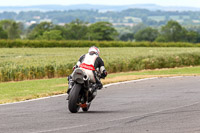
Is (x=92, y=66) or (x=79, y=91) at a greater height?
(x=92, y=66)

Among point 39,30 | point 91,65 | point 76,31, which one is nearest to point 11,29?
point 39,30

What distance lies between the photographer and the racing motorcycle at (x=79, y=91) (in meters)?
11.4

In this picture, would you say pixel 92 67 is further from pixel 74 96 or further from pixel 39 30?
pixel 39 30

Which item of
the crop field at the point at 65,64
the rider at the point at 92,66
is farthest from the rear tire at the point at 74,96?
the crop field at the point at 65,64

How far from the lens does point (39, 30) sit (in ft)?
539

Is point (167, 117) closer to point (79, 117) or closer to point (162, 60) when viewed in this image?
point (79, 117)

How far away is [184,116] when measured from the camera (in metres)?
10.7

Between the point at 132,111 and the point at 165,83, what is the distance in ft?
30.1

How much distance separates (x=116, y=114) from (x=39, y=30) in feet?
509

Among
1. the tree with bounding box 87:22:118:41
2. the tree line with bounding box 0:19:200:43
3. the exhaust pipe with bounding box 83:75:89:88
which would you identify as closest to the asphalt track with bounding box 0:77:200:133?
the exhaust pipe with bounding box 83:75:89:88

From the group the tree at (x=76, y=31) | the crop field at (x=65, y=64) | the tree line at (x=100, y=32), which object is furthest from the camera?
the tree at (x=76, y=31)

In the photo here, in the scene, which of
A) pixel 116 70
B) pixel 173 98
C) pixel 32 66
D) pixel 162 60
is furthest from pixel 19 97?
pixel 162 60

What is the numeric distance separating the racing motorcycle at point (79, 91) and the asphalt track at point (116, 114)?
24 centimetres

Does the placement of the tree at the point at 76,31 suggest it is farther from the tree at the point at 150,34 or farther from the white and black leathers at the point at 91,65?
the white and black leathers at the point at 91,65
